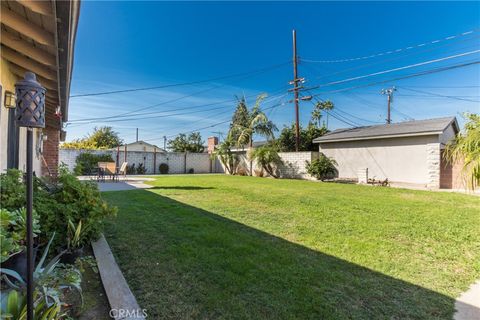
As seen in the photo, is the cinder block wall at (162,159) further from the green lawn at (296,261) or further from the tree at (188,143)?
the green lawn at (296,261)

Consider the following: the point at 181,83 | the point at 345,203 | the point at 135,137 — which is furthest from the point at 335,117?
the point at 135,137

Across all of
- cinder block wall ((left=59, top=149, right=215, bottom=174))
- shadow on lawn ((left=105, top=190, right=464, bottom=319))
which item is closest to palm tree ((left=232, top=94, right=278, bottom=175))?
cinder block wall ((left=59, top=149, right=215, bottom=174))

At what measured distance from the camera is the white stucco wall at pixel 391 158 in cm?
1190

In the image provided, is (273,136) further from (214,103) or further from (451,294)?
(451,294)

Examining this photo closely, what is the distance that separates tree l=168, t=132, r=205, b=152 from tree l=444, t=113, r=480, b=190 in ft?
115

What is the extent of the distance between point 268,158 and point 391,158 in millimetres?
7108

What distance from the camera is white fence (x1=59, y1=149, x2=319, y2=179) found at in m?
16.3

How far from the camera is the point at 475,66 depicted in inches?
403

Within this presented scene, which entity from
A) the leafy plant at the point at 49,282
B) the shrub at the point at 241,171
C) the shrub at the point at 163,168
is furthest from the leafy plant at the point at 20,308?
the shrub at the point at 163,168

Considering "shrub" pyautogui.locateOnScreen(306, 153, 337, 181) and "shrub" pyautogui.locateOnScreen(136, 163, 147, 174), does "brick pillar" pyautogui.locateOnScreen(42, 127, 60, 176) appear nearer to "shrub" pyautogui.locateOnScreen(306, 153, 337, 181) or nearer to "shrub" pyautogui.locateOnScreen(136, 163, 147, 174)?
"shrub" pyautogui.locateOnScreen(136, 163, 147, 174)

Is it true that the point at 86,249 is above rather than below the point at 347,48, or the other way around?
below

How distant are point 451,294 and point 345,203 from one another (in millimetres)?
4651

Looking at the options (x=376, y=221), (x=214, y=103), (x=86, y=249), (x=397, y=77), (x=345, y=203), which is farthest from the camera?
(x=214, y=103)

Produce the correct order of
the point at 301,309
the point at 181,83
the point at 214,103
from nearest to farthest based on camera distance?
the point at 301,309, the point at 181,83, the point at 214,103
